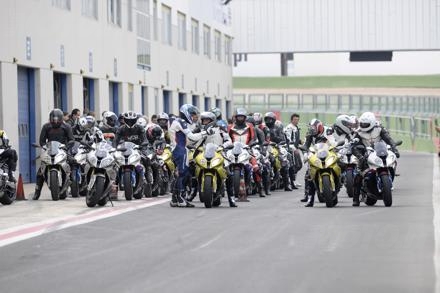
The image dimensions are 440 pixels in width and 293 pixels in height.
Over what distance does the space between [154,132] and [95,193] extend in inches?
230

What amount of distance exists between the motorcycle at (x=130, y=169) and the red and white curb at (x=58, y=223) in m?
1.08

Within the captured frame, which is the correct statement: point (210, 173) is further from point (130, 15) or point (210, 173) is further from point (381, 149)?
point (130, 15)

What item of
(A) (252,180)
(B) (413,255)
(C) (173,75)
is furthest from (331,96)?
(B) (413,255)

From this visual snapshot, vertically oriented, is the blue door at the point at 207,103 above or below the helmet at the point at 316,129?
above

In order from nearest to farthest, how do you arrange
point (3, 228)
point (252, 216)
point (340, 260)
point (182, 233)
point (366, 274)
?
point (366, 274) < point (340, 260) < point (182, 233) < point (3, 228) < point (252, 216)

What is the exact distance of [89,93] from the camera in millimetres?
43594

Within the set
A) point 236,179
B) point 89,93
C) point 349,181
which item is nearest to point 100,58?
point 89,93

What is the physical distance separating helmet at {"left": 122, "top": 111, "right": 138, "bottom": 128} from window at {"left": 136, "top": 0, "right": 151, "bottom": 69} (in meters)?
23.5

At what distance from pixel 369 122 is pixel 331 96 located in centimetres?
6220

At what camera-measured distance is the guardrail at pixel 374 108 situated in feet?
250

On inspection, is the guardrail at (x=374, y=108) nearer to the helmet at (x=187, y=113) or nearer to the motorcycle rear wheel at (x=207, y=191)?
the helmet at (x=187, y=113)

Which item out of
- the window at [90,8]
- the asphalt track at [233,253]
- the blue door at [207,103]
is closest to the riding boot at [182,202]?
the asphalt track at [233,253]

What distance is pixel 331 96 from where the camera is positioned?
283ft

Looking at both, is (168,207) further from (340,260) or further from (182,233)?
(340,260)
